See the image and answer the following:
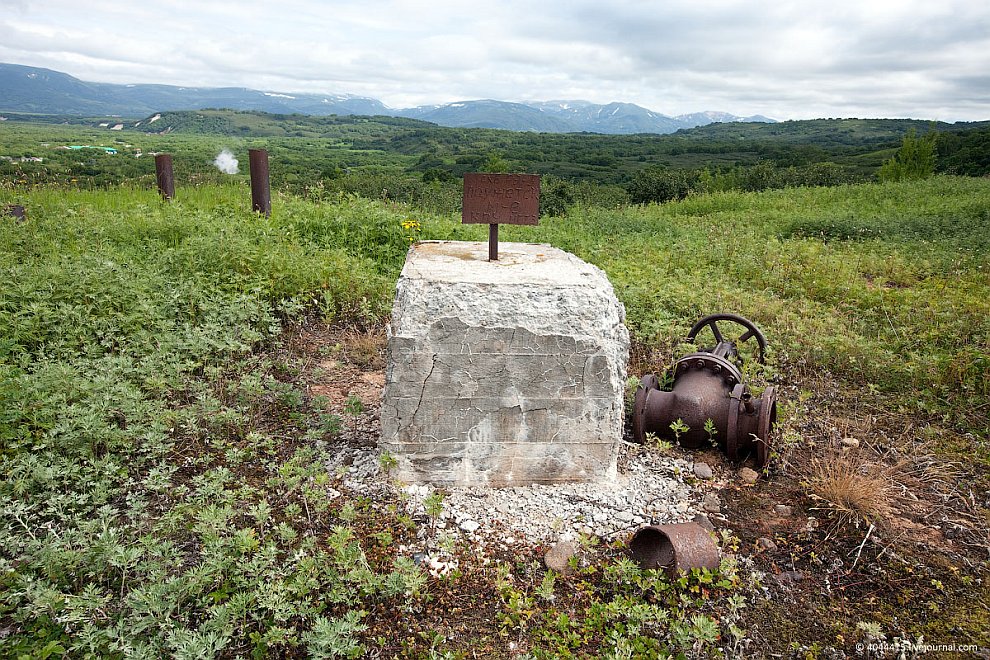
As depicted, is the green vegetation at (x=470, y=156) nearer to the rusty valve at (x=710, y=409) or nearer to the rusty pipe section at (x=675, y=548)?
the rusty valve at (x=710, y=409)

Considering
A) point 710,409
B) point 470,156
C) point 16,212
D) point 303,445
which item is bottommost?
point 303,445

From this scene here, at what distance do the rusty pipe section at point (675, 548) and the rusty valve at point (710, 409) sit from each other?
40.2 inches

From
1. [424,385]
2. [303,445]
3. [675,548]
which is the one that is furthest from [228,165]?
[675,548]

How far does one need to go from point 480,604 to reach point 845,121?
130460 millimetres

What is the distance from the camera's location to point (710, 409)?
157 inches

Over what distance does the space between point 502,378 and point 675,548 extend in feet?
4.18

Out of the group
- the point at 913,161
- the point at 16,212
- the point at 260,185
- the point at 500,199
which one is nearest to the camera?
the point at 500,199

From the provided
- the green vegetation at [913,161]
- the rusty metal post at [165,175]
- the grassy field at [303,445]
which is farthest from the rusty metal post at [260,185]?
the green vegetation at [913,161]

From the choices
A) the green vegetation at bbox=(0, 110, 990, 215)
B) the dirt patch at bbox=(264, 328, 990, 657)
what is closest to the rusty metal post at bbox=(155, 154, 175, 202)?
the green vegetation at bbox=(0, 110, 990, 215)

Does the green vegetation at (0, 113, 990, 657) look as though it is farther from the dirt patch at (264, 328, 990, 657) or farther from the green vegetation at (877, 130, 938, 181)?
the green vegetation at (877, 130, 938, 181)

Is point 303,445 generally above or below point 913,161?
below

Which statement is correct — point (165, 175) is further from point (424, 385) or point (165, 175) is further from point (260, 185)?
point (424, 385)

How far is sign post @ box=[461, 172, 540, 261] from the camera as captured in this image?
12.6ft

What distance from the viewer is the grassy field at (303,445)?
2543 mm
